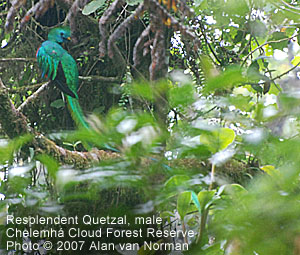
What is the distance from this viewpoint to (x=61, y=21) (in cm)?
199

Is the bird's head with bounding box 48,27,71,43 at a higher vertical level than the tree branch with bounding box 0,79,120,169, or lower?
higher

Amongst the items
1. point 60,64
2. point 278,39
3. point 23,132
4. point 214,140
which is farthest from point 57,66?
point 214,140

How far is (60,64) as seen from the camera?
6.04ft

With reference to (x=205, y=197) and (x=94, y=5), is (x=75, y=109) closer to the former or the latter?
(x=94, y=5)

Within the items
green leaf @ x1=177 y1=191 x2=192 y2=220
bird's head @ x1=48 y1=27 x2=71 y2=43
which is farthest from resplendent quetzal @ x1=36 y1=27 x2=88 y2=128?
green leaf @ x1=177 y1=191 x2=192 y2=220

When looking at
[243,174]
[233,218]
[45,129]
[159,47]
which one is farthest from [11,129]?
[233,218]

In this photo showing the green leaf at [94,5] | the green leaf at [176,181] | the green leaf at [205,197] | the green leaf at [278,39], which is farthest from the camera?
the green leaf at [278,39]

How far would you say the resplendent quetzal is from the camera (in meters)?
1.78

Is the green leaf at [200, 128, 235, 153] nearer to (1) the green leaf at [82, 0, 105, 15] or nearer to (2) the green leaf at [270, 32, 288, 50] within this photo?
(1) the green leaf at [82, 0, 105, 15]

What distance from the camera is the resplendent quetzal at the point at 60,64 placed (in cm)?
178

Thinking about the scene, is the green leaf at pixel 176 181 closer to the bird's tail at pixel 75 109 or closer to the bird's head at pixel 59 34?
the bird's tail at pixel 75 109

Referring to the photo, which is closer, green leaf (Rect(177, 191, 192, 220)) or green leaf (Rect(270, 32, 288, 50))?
green leaf (Rect(177, 191, 192, 220))

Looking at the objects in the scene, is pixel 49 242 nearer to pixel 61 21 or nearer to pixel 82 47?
pixel 82 47

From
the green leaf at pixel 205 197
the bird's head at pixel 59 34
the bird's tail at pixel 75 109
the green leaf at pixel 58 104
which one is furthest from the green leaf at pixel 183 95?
the bird's head at pixel 59 34
